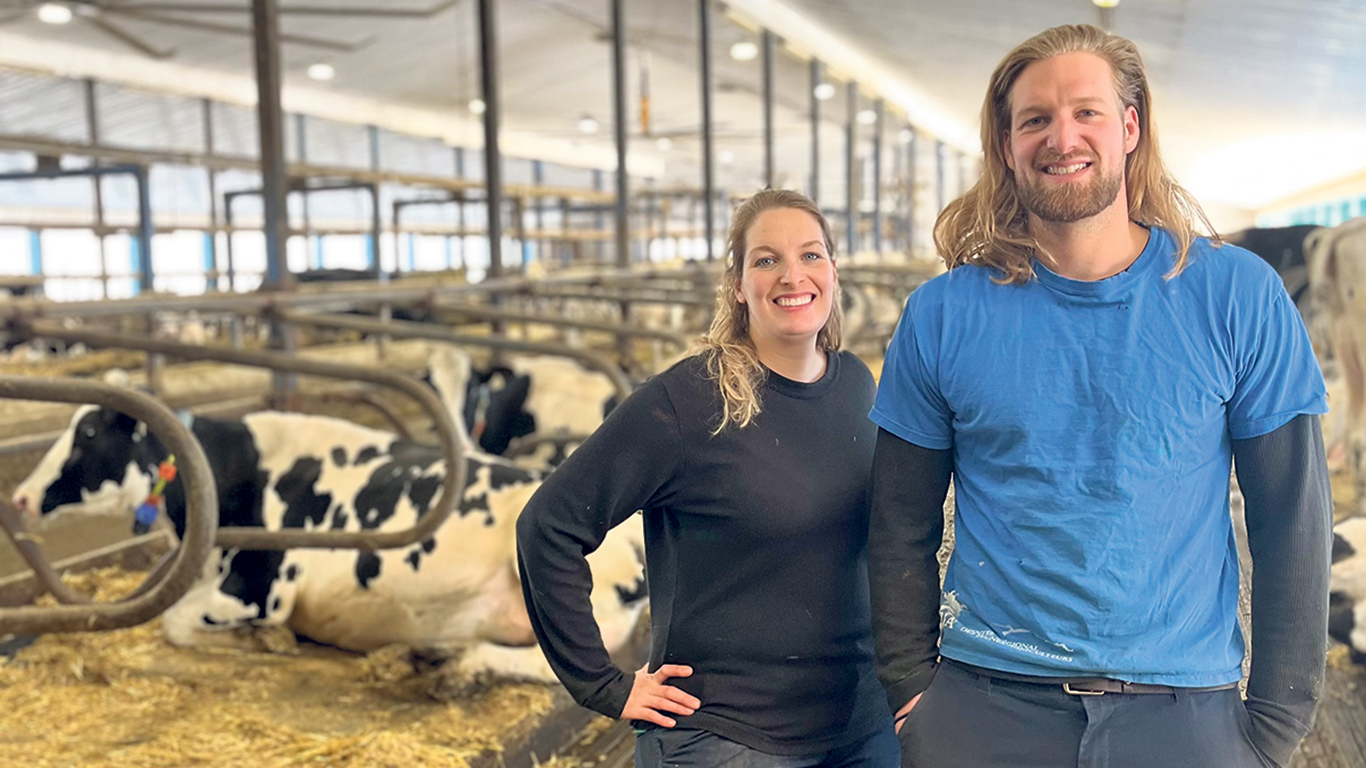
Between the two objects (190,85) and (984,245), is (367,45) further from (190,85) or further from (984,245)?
(984,245)

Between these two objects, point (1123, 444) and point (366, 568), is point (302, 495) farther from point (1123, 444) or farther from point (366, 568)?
point (1123, 444)

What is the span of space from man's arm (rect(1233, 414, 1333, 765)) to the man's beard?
14.4 inches

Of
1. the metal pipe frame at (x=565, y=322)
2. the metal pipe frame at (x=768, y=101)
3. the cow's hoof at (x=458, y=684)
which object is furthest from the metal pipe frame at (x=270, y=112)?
the metal pipe frame at (x=768, y=101)

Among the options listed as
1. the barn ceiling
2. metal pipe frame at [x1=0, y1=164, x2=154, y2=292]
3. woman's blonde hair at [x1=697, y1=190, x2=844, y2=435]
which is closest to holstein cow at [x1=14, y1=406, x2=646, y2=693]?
woman's blonde hair at [x1=697, y1=190, x2=844, y2=435]

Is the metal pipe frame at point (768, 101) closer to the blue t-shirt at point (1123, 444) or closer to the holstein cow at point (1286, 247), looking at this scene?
the holstein cow at point (1286, 247)

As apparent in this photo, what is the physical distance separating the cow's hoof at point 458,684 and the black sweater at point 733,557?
5.40 ft

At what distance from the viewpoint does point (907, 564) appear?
5.51 ft

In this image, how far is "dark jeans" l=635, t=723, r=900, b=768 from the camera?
1800 mm

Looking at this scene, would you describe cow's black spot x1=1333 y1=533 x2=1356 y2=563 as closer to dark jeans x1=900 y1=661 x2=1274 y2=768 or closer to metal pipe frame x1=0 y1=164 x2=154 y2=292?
dark jeans x1=900 y1=661 x2=1274 y2=768

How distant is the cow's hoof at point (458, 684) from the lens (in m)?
3.39

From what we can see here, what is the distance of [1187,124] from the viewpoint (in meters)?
15.0

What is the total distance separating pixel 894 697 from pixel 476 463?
2440mm

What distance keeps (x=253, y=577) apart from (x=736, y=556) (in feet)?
8.36

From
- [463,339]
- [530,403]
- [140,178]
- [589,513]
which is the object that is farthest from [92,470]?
[140,178]
